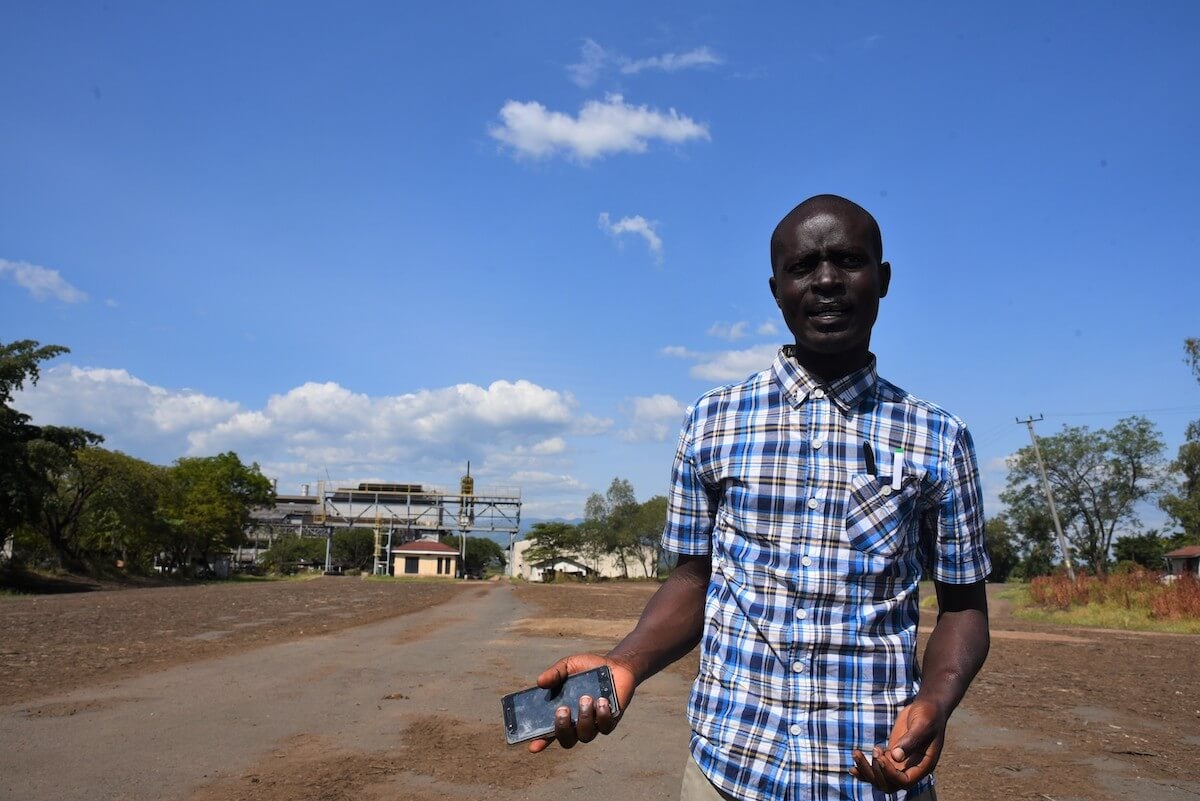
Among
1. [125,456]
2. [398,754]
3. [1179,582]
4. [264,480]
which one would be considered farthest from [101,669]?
[264,480]

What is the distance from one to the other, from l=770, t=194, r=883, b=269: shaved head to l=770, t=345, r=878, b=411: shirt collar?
278 millimetres

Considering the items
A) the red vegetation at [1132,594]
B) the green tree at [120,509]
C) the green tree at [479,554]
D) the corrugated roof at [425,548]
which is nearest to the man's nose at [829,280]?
the red vegetation at [1132,594]

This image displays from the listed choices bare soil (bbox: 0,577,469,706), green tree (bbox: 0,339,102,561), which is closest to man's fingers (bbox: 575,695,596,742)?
bare soil (bbox: 0,577,469,706)

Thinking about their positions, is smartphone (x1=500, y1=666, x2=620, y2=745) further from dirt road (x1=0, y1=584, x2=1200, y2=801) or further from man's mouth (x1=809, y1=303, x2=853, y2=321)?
dirt road (x1=0, y1=584, x2=1200, y2=801)

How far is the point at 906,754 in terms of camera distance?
1.68m

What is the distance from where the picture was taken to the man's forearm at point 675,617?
2.05 meters

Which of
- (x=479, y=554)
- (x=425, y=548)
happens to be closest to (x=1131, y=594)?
(x=425, y=548)

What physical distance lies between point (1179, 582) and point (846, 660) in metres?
29.5

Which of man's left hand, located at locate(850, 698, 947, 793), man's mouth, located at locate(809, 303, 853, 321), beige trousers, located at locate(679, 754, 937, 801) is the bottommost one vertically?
beige trousers, located at locate(679, 754, 937, 801)

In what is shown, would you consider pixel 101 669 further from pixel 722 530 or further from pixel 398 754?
pixel 722 530

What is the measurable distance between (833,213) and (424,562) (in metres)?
81.6

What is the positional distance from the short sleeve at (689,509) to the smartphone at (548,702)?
389 mm

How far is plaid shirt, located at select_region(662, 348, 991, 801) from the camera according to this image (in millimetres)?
1809

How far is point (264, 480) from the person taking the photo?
2781 inches
